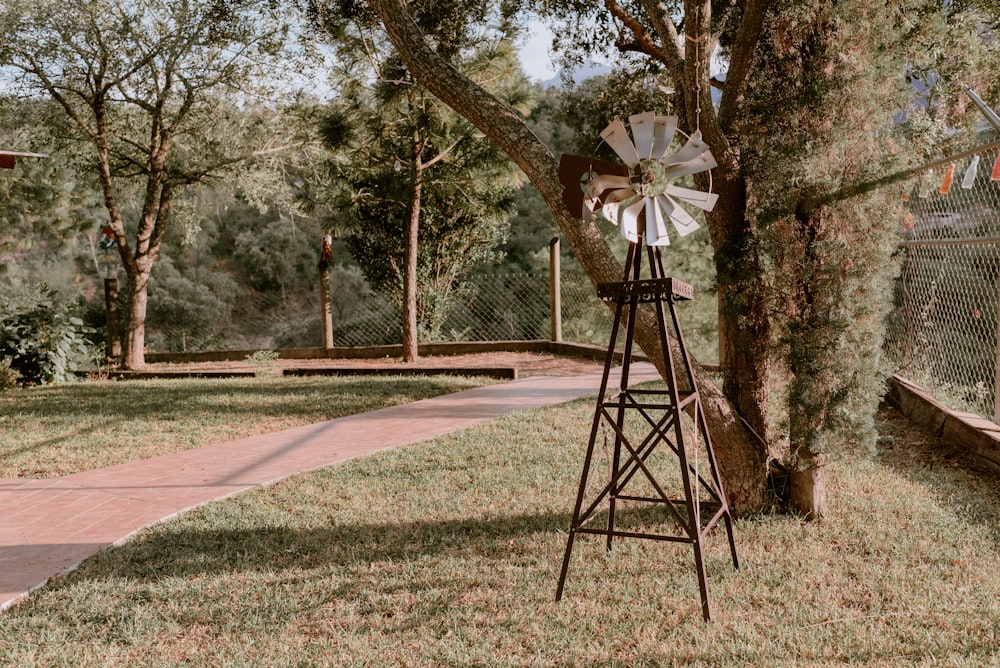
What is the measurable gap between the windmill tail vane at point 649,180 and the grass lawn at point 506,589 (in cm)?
144

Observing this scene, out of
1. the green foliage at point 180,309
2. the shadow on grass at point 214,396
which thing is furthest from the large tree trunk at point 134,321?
the green foliage at point 180,309

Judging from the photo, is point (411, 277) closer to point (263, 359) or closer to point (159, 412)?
point (263, 359)

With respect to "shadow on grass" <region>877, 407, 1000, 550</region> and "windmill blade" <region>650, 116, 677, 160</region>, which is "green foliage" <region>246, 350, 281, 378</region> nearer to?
"shadow on grass" <region>877, 407, 1000, 550</region>

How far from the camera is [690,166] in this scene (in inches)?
118

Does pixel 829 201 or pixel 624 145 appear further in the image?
pixel 829 201

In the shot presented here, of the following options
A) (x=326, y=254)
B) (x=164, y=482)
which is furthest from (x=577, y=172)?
(x=326, y=254)

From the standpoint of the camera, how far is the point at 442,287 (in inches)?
525

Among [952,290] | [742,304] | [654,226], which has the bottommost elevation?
[742,304]

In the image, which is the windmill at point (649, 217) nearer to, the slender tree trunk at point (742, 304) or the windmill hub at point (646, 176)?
the windmill hub at point (646, 176)

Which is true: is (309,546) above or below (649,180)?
below

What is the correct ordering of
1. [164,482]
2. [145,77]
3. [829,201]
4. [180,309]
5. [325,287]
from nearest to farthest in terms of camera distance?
[829,201] → [164,482] → [145,77] → [325,287] → [180,309]

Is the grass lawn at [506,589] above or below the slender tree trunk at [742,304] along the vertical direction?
below

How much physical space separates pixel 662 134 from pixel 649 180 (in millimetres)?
181

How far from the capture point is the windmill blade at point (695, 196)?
3.05 meters
